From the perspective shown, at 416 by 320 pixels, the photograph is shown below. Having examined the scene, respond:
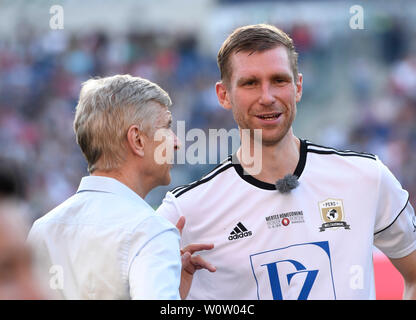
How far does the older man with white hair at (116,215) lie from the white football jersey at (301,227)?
Result: 265 millimetres

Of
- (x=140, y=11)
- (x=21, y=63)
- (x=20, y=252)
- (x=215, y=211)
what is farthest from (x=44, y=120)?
(x=20, y=252)

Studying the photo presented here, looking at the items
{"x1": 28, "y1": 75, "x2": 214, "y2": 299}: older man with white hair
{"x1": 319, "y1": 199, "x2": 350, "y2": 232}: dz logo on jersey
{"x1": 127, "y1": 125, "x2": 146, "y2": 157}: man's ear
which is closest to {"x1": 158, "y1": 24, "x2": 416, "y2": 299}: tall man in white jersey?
{"x1": 319, "y1": 199, "x2": 350, "y2": 232}: dz logo on jersey

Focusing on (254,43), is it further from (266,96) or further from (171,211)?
(171,211)

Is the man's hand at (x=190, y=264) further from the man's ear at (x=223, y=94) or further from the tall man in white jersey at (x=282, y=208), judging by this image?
the man's ear at (x=223, y=94)

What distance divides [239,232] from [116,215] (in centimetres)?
81

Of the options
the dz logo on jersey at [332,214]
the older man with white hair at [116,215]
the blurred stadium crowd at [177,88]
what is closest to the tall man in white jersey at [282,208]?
the dz logo on jersey at [332,214]

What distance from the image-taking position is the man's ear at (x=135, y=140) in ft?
7.47

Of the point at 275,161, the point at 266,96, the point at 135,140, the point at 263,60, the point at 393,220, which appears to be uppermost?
the point at 263,60

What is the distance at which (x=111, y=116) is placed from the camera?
7.50ft

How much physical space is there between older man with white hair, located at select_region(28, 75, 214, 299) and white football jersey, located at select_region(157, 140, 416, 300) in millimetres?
265

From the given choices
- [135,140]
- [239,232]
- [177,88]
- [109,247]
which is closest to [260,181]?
[239,232]

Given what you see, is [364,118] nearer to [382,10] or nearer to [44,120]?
[382,10]

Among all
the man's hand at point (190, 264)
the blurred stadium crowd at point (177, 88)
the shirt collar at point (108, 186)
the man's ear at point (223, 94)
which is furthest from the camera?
the blurred stadium crowd at point (177, 88)

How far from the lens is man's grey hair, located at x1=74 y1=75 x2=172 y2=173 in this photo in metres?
2.27
